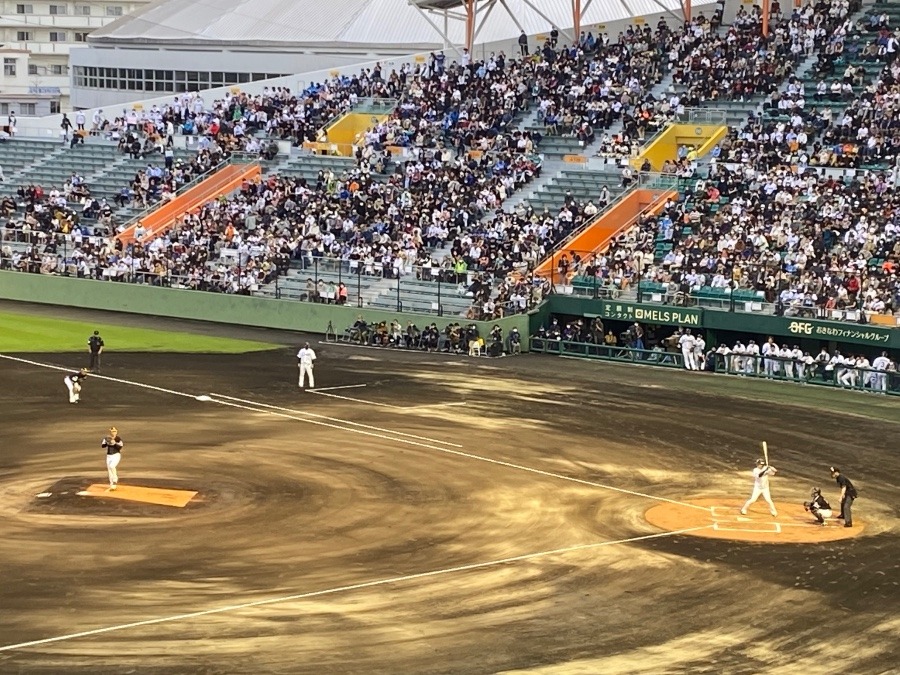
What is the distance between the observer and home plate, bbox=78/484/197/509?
30016mm

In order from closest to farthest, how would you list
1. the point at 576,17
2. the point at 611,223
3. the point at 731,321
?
the point at 731,321 < the point at 611,223 < the point at 576,17

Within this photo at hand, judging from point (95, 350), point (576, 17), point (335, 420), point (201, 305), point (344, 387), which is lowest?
point (335, 420)

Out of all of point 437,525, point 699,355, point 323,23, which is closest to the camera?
point 437,525

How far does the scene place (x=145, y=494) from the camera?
3059 centimetres

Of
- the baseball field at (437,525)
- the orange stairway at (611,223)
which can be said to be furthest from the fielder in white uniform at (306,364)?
the orange stairway at (611,223)

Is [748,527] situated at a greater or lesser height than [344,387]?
lesser

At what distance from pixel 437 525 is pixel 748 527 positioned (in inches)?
229

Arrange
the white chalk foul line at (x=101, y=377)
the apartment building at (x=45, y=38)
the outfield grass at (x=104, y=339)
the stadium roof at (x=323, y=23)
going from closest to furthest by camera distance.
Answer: the white chalk foul line at (x=101, y=377)
the outfield grass at (x=104, y=339)
the stadium roof at (x=323, y=23)
the apartment building at (x=45, y=38)

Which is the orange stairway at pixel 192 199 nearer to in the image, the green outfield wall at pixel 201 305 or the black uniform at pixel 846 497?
the green outfield wall at pixel 201 305

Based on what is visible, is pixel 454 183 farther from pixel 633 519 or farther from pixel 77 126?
pixel 633 519

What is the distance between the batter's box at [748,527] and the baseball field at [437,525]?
0.26ft

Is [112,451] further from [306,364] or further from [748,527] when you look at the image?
[306,364]

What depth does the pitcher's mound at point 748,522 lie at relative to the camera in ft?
93.7

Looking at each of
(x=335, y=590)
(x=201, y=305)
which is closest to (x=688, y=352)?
(x=201, y=305)
